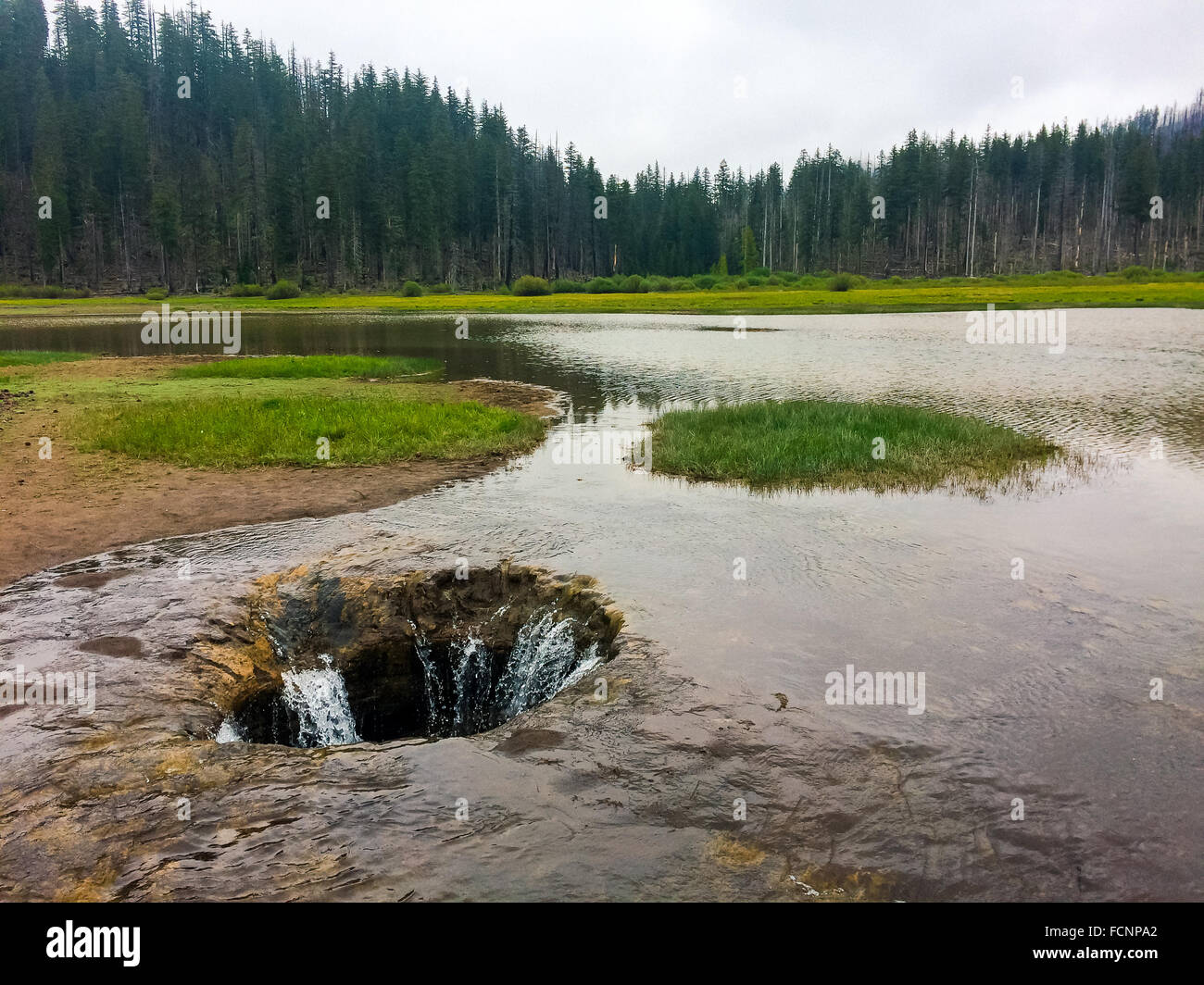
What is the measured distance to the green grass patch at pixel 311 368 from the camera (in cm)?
3228

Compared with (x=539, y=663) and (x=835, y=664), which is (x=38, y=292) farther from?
(x=835, y=664)

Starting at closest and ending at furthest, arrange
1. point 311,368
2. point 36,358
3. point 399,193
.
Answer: point 311,368 < point 36,358 < point 399,193

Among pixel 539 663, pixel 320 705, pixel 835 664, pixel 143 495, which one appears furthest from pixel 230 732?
pixel 143 495

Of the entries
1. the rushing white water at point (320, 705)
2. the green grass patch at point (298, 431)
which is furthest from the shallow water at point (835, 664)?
the green grass patch at point (298, 431)

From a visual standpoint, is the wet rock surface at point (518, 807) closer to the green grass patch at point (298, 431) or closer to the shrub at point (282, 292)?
the green grass patch at point (298, 431)

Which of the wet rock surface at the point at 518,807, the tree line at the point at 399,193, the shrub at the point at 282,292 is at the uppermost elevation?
the tree line at the point at 399,193

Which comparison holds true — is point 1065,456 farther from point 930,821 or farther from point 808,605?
point 930,821

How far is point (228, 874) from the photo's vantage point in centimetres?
514

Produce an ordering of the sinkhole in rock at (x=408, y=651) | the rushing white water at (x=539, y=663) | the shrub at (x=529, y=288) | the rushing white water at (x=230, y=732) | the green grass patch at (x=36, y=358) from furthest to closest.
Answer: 1. the shrub at (x=529, y=288)
2. the green grass patch at (x=36, y=358)
3. the rushing white water at (x=539, y=663)
4. the sinkhole in rock at (x=408, y=651)
5. the rushing white water at (x=230, y=732)

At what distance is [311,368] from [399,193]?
3697 inches

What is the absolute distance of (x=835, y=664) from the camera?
8.37m

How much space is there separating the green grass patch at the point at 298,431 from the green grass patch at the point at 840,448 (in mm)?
4239
